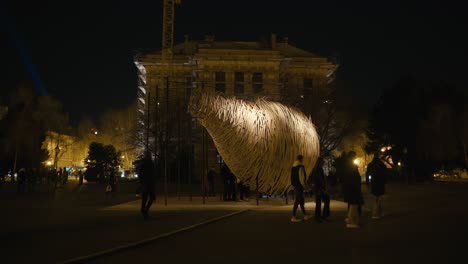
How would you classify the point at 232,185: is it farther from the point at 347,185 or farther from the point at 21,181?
the point at 21,181

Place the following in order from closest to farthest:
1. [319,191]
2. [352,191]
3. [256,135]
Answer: [352,191] → [319,191] → [256,135]

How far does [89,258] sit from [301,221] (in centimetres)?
750

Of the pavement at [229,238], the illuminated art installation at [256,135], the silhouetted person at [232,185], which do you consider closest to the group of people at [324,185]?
the pavement at [229,238]

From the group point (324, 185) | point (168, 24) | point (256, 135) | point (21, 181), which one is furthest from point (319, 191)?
point (168, 24)

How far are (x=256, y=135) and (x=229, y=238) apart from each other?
8141 mm

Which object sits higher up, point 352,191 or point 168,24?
point 168,24

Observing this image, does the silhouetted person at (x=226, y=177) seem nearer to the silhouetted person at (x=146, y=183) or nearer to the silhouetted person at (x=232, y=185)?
the silhouetted person at (x=232, y=185)

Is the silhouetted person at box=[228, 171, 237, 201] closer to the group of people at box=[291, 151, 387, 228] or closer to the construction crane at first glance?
the group of people at box=[291, 151, 387, 228]

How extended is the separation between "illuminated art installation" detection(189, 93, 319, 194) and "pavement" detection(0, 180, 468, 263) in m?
3.21

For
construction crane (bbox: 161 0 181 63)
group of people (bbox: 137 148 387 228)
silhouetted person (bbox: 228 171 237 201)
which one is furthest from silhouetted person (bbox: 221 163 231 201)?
construction crane (bbox: 161 0 181 63)

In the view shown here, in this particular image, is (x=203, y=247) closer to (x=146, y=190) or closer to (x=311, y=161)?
(x=146, y=190)

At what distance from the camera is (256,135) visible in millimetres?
18953

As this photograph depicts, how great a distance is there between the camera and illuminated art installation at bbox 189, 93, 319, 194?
17688 mm

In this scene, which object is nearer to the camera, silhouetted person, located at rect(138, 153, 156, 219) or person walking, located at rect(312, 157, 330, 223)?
person walking, located at rect(312, 157, 330, 223)
